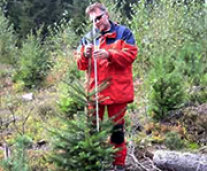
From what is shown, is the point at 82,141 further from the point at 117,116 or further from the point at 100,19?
the point at 100,19

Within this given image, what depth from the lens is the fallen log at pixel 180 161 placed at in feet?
14.1

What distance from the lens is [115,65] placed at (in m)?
4.27

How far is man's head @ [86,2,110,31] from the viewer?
13.9 feet

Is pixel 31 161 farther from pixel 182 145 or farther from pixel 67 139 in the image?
pixel 182 145

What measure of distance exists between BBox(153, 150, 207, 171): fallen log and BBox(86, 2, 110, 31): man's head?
1586 mm

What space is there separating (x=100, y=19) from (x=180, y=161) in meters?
1.77

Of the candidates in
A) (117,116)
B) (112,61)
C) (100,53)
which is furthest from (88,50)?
(117,116)

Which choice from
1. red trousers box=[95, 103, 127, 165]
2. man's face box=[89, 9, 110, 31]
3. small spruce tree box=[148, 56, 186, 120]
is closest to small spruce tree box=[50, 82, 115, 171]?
red trousers box=[95, 103, 127, 165]

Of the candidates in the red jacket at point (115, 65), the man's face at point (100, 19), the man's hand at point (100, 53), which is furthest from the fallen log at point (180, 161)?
the man's face at point (100, 19)

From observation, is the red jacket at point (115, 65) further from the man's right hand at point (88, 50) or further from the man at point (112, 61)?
the man's right hand at point (88, 50)

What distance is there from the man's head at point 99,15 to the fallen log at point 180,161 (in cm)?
159

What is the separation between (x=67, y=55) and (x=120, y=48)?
8241 millimetres

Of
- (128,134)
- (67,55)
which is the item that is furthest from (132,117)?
(67,55)

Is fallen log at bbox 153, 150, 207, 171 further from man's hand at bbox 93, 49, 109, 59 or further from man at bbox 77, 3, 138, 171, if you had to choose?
man's hand at bbox 93, 49, 109, 59
